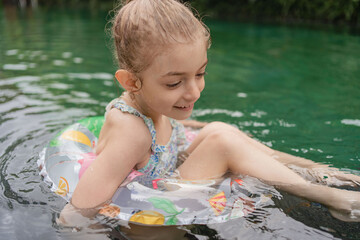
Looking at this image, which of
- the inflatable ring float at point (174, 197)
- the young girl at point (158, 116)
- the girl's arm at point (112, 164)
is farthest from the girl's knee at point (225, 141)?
the girl's arm at point (112, 164)

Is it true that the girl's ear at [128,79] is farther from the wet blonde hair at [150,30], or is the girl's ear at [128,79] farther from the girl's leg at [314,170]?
the girl's leg at [314,170]

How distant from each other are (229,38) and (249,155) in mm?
6377

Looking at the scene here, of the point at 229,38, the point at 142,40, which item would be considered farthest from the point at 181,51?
the point at 229,38

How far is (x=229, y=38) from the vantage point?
809 centimetres

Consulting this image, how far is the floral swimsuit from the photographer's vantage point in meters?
2.03

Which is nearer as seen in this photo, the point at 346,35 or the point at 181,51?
the point at 181,51

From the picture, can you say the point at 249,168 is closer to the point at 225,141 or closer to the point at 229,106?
the point at 225,141

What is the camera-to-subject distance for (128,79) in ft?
6.37

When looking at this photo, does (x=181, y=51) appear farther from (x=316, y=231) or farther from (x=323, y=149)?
(x=323, y=149)

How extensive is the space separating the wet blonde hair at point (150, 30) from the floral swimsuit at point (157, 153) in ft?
0.76

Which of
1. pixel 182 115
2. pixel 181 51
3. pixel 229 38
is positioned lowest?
pixel 229 38

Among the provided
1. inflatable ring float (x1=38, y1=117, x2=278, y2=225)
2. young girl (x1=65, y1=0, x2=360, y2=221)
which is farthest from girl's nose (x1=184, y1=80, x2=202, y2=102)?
inflatable ring float (x1=38, y1=117, x2=278, y2=225)

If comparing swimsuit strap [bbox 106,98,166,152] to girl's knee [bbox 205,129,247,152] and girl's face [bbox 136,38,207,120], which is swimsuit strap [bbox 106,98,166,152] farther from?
girl's knee [bbox 205,129,247,152]

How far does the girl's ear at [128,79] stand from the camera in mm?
1924
